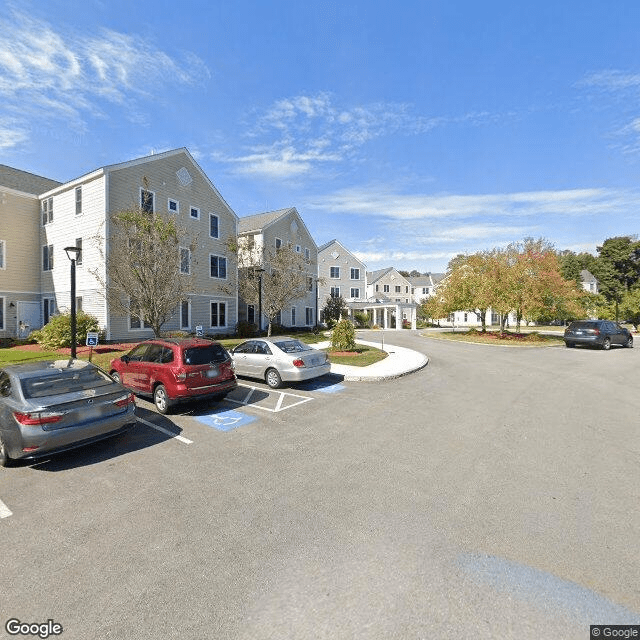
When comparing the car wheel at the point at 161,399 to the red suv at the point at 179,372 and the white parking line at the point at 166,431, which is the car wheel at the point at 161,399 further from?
the white parking line at the point at 166,431

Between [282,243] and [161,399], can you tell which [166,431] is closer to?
[161,399]

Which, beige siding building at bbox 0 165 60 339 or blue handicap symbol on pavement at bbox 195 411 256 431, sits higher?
beige siding building at bbox 0 165 60 339

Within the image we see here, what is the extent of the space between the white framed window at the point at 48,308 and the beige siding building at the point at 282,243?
12.6 metres

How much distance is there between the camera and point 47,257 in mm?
23156

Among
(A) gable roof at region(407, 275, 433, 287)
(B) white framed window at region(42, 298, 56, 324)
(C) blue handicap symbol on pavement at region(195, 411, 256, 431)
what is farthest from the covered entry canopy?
(C) blue handicap symbol on pavement at region(195, 411, 256, 431)

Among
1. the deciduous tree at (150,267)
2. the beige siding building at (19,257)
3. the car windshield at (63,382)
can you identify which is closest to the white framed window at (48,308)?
the beige siding building at (19,257)

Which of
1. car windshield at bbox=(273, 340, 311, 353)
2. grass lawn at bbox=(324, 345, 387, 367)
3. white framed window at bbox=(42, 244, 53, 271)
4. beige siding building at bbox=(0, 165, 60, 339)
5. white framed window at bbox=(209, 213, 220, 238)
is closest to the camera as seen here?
car windshield at bbox=(273, 340, 311, 353)

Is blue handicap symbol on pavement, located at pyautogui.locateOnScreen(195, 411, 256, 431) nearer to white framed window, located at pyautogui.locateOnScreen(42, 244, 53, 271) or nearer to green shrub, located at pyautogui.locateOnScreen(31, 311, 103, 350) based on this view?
green shrub, located at pyautogui.locateOnScreen(31, 311, 103, 350)

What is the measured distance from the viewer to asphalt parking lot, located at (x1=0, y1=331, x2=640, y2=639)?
2801 mm

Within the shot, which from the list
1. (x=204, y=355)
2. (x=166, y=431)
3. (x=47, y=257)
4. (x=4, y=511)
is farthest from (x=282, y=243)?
(x=4, y=511)

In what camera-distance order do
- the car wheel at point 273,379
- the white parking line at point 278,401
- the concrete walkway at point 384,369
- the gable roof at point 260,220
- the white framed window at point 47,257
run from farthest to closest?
1. the gable roof at point 260,220
2. the white framed window at point 47,257
3. the concrete walkway at point 384,369
4. the car wheel at point 273,379
5. the white parking line at point 278,401

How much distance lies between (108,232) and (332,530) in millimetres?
20623

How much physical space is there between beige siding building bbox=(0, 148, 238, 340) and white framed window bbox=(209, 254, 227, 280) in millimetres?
74

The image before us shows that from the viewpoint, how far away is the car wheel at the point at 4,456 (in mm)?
5547
